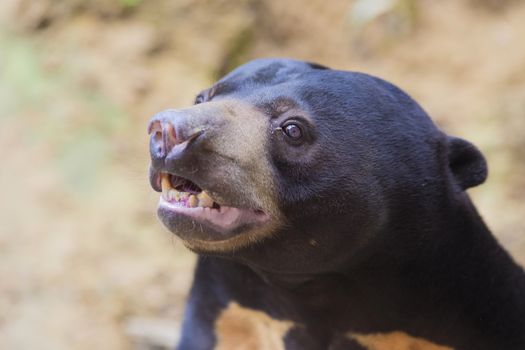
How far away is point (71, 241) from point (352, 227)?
3031 millimetres

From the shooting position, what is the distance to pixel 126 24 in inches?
260

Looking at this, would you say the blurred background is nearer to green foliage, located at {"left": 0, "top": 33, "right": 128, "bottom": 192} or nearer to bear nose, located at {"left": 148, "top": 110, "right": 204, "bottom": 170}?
green foliage, located at {"left": 0, "top": 33, "right": 128, "bottom": 192}

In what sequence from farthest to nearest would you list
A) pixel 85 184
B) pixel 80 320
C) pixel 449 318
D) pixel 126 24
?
pixel 126 24, pixel 85 184, pixel 80 320, pixel 449 318

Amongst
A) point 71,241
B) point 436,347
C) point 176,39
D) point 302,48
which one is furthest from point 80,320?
point 302,48

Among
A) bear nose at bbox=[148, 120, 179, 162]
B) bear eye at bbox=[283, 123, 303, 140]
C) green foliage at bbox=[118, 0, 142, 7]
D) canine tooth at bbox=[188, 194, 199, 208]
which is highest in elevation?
green foliage at bbox=[118, 0, 142, 7]

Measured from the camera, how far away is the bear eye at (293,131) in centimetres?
309

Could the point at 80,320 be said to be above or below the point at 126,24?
below

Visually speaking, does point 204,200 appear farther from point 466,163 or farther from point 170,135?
point 466,163

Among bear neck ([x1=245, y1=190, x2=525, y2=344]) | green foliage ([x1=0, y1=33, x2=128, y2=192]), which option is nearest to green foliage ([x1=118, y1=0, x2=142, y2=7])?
green foliage ([x1=0, y1=33, x2=128, y2=192])

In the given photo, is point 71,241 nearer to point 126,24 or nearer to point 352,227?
point 126,24

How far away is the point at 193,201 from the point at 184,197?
3 cm

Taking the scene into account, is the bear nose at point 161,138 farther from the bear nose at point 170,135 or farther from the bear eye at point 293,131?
the bear eye at point 293,131

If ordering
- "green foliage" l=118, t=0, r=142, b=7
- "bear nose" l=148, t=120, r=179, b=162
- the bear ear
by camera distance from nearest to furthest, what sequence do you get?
"bear nose" l=148, t=120, r=179, b=162
the bear ear
"green foliage" l=118, t=0, r=142, b=7

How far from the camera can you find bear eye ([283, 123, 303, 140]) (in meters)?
3.09
